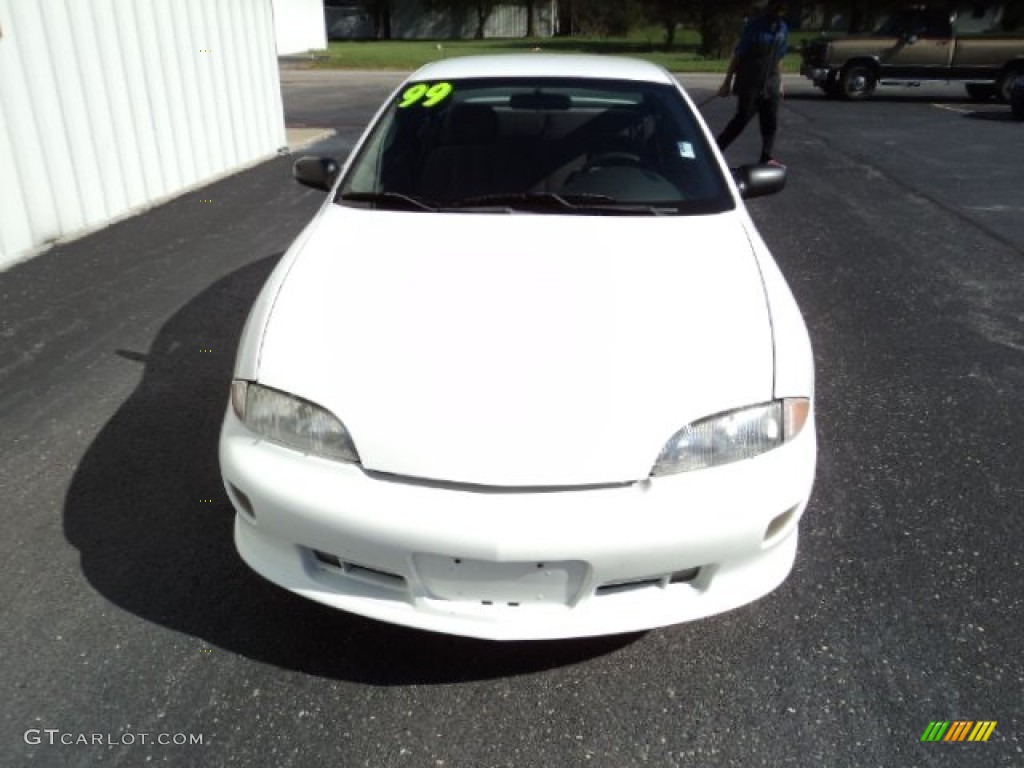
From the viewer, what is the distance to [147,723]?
6.80 feet

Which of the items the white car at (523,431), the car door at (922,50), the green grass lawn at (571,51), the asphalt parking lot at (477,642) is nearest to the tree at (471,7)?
the green grass lawn at (571,51)

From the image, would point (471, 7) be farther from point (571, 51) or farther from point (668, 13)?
point (571, 51)

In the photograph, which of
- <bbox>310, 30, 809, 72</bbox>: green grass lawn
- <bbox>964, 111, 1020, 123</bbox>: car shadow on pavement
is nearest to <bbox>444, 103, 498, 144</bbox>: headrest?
<bbox>964, 111, 1020, 123</bbox>: car shadow on pavement

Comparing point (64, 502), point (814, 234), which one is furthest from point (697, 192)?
point (814, 234)

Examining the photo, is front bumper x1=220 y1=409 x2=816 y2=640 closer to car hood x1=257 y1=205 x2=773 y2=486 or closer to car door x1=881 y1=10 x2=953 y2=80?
car hood x1=257 y1=205 x2=773 y2=486

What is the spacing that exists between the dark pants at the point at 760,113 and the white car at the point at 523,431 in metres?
6.73

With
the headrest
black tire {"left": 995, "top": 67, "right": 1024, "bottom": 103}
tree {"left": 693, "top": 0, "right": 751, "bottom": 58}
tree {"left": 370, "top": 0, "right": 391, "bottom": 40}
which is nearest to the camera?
the headrest

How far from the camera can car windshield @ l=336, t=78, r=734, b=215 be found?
120 inches

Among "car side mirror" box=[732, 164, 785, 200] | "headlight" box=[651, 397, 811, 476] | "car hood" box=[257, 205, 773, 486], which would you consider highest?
"car side mirror" box=[732, 164, 785, 200]

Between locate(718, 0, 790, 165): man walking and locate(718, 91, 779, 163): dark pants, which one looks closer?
locate(718, 0, 790, 165): man walking

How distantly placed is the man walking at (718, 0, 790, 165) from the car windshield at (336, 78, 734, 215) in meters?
5.48

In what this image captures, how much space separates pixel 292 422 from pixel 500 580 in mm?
675

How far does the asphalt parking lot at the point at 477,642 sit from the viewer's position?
6.71 ft

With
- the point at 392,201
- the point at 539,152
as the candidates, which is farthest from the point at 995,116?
the point at 392,201
